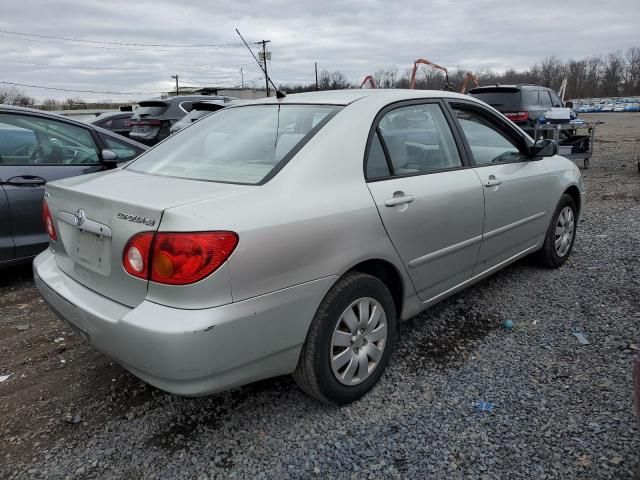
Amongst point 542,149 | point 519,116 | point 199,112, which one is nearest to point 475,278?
point 542,149

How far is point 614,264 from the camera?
4.69m

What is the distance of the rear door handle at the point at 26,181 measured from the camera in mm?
4062

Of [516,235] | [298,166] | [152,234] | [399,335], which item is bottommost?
[399,335]

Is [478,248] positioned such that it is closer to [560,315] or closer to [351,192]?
[560,315]

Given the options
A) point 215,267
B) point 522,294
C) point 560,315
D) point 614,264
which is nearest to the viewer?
point 215,267

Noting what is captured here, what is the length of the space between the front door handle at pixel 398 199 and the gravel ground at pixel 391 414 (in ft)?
3.33

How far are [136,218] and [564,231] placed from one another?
12.9ft

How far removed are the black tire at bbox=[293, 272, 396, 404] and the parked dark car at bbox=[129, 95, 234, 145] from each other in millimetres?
8322

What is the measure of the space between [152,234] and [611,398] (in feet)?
7.94

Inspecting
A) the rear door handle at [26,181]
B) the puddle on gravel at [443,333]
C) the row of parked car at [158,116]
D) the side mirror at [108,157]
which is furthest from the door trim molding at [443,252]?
the row of parked car at [158,116]

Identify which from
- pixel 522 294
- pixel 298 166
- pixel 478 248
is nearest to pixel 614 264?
pixel 522 294

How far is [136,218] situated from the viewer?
205 centimetres

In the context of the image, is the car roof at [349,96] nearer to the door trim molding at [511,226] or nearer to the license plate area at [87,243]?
the door trim molding at [511,226]

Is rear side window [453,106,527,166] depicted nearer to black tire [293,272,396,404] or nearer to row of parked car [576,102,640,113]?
black tire [293,272,396,404]
